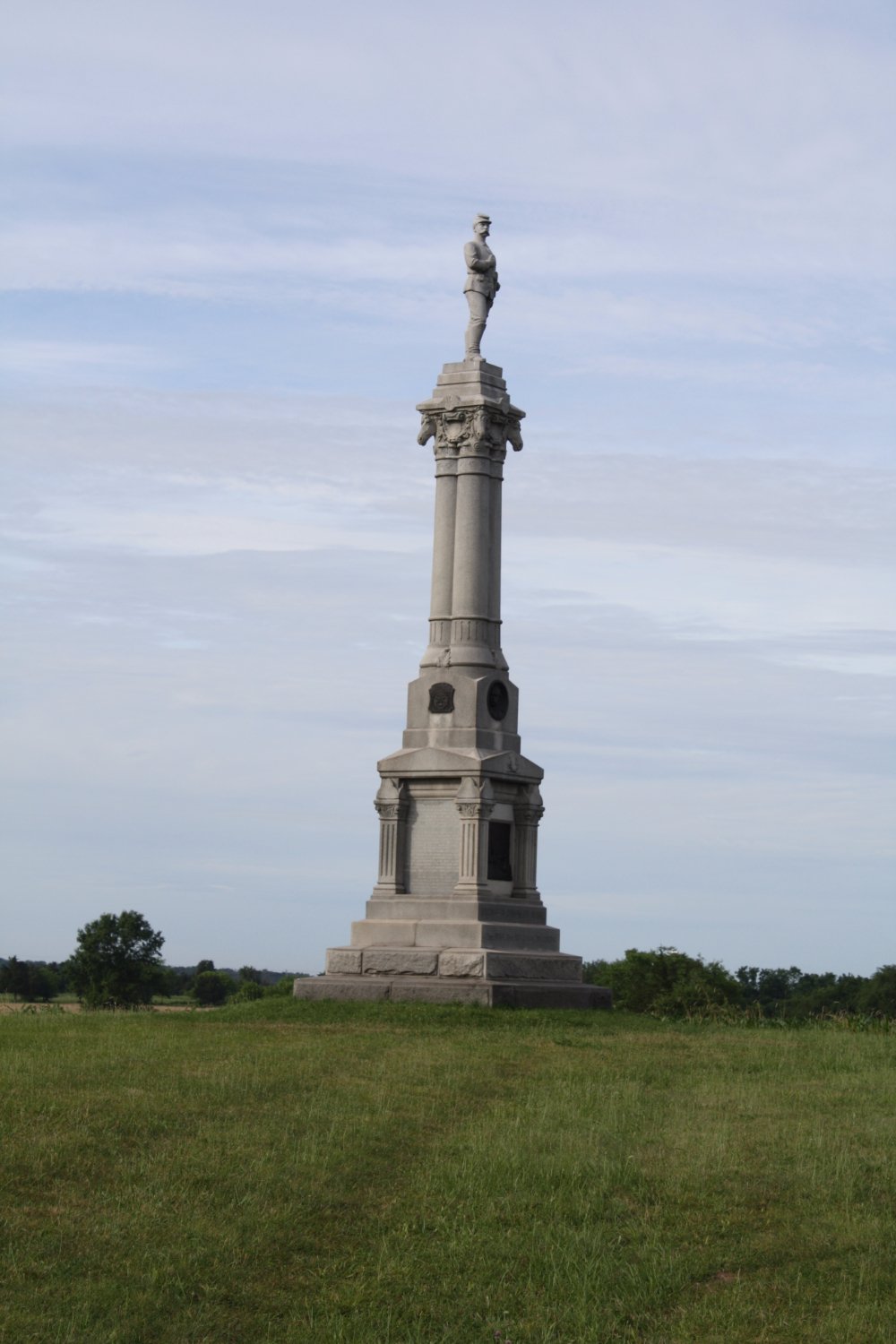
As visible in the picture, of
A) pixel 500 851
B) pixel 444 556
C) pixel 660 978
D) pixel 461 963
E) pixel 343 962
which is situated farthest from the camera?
pixel 660 978

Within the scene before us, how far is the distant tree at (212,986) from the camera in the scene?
6662cm

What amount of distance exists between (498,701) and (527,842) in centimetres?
241

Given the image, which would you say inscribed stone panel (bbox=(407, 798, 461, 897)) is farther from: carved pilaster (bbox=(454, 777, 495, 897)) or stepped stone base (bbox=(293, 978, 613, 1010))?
stepped stone base (bbox=(293, 978, 613, 1010))

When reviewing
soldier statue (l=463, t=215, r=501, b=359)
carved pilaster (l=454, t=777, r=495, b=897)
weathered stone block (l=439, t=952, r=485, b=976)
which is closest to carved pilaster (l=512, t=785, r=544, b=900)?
carved pilaster (l=454, t=777, r=495, b=897)

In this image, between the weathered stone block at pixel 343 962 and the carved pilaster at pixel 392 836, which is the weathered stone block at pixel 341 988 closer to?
the weathered stone block at pixel 343 962

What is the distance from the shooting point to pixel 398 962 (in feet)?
85.0

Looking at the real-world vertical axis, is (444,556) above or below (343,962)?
above

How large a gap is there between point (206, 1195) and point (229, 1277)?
1.31 metres

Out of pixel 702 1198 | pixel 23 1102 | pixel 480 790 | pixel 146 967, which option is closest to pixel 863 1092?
pixel 702 1198

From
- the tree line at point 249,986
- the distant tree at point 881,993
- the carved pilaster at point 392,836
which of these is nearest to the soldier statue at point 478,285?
the carved pilaster at point 392,836

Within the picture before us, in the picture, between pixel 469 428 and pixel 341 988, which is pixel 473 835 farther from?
pixel 469 428

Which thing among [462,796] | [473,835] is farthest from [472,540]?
[473,835]

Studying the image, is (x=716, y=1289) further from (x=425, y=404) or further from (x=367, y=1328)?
(x=425, y=404)

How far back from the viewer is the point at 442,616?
28.5 meters
